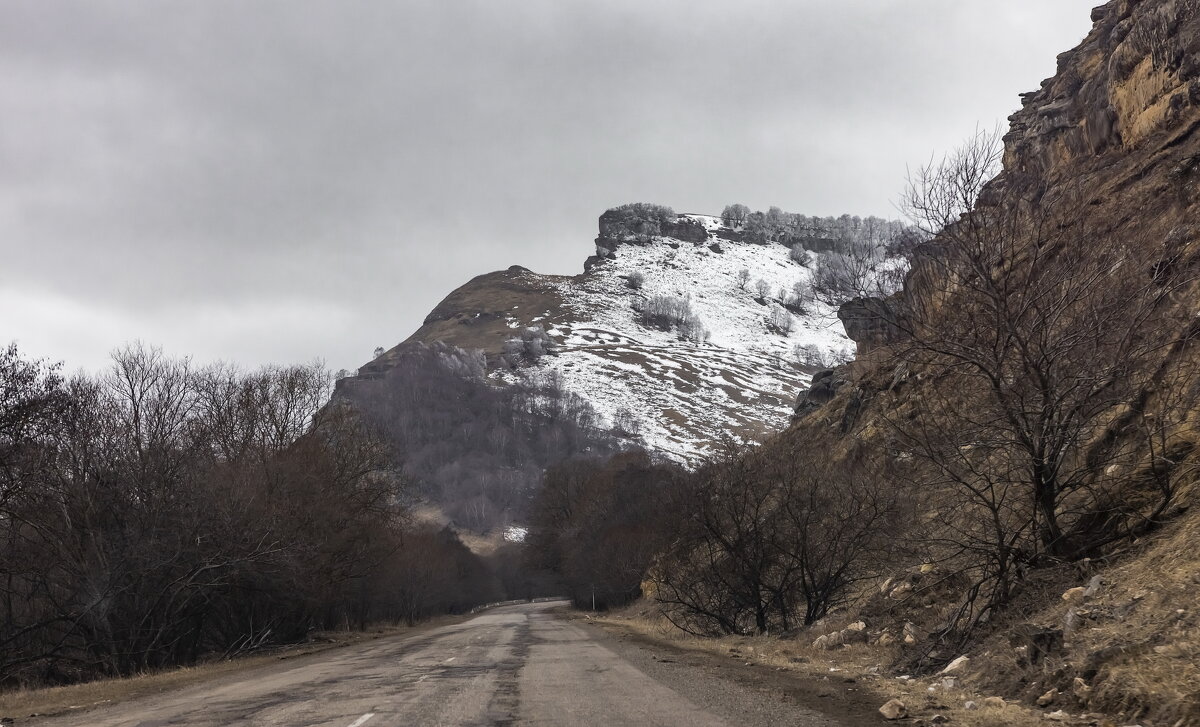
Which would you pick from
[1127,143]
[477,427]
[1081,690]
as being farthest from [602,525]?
[477,427]

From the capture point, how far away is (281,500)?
3020 centimetres

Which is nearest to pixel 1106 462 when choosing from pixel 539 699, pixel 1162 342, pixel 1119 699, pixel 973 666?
pixel 1162 342

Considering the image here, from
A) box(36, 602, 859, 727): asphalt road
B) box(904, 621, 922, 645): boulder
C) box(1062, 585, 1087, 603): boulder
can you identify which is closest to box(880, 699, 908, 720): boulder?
box(36, 602, 859, 727): asphalt road

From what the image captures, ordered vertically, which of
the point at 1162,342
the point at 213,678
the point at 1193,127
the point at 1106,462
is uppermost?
the point at 1193,127

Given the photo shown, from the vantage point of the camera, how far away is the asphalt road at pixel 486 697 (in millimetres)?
9727

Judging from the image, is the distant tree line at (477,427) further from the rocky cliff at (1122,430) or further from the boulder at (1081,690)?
the boulder at (1081,690)

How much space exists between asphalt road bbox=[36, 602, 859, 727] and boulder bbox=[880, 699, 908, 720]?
1.33 ft

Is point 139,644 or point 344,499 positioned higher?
point 344,499

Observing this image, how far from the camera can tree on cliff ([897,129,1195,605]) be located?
11336mm

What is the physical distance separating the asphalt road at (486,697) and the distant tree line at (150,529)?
8.24 meters

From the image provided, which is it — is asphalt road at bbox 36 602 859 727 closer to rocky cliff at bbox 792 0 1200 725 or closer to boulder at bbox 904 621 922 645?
boulder at bbox 904 621 922 645

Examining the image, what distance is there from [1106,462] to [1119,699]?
485cm

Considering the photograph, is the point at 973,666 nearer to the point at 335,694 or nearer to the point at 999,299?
the point at 999,299

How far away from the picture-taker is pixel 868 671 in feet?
44.3
